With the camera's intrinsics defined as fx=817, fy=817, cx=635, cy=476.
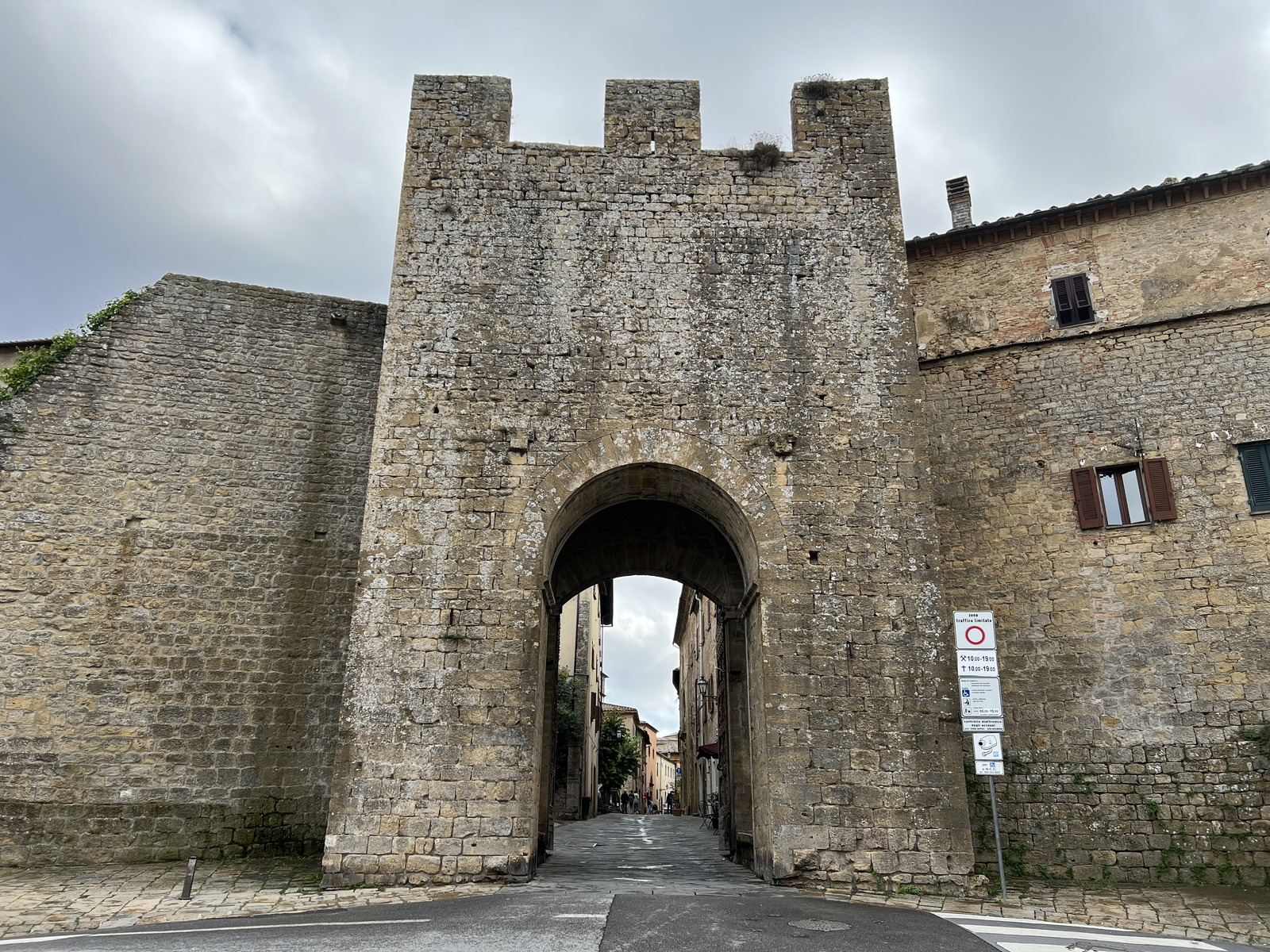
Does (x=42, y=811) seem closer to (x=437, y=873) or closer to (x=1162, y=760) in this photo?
(x=437, y=873)

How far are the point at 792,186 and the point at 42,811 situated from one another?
1258cm

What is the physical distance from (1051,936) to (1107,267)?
32.7 feet

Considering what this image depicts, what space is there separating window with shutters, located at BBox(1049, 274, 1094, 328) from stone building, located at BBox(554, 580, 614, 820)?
12468mm

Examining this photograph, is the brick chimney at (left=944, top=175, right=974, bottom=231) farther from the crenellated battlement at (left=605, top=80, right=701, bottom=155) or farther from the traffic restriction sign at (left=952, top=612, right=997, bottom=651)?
the traffic restriction sign at (left=952, top=612, right=997, bottom=651)

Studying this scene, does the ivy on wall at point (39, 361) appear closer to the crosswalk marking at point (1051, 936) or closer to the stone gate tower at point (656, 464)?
the stone gate tower at point (656, 464)

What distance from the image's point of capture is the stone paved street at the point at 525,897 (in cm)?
726

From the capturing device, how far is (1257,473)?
10797 mm

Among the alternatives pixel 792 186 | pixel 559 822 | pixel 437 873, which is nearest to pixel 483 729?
pixel 437 873

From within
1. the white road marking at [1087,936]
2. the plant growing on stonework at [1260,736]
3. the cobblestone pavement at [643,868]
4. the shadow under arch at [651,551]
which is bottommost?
the cobblestone pavement at [643,868]

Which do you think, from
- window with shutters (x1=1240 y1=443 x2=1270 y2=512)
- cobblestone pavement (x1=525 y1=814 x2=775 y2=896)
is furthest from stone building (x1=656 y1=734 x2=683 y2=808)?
window with shutters (x1=1240 y1=443 x2=1270 y2=512)

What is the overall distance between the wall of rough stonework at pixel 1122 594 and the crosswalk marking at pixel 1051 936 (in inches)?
142

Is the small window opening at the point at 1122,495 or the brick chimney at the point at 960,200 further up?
the brick chimney at the point at 960,200

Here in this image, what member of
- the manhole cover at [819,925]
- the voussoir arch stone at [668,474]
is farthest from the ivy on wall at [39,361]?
the manhole cover at [819,925]

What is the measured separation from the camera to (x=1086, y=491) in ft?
37.4
